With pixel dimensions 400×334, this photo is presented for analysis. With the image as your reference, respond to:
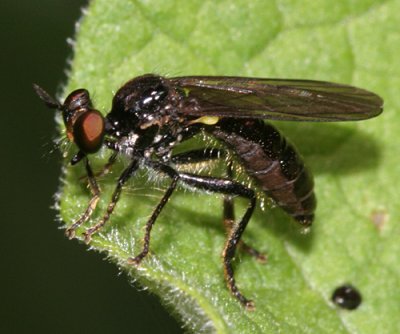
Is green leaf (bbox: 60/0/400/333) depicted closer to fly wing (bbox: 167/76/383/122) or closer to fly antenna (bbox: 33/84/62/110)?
fly antenna (bbox: 33/84/62/110)

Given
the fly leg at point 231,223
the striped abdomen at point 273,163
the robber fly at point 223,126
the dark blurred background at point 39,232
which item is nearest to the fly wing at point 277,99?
the robber fly at point 223,126

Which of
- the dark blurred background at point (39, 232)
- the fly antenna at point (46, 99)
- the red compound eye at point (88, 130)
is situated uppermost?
→ the fly antenna at point (46, 99)

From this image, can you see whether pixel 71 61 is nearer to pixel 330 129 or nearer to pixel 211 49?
pixel 211 49

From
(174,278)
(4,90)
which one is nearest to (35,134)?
(4,90)

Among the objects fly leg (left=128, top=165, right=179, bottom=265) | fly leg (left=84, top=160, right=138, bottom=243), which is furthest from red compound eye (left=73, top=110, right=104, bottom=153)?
fly leg (left=128, top=165, right=179, bottom=265)

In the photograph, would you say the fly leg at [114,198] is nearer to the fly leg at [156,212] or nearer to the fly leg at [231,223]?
the fly leg at [156,212]

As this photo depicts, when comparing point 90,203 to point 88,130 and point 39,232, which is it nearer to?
point 88,130
